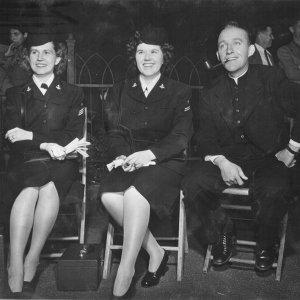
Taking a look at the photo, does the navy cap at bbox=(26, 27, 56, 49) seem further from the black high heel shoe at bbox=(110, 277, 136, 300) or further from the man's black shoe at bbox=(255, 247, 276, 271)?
the man's black shoe at bbox=(255, 247, 276, 271)

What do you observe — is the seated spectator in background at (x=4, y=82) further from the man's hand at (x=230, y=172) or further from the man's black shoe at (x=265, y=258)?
the man's black shoe at (x=265, y=258)

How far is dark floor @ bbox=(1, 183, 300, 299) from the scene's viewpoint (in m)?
2.88

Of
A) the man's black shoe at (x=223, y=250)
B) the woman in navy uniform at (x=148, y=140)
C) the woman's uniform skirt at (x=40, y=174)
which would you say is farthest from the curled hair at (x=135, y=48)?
the man's black shoe at (x=223, y=250)

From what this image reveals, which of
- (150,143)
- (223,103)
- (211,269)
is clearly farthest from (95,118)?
(211,269)

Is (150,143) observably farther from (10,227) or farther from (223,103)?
(10,227)

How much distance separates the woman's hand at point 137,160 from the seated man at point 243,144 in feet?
0.99

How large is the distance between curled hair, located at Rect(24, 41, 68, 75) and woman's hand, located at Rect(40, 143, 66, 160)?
20.8 inches

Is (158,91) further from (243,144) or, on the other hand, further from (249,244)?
(249,244)

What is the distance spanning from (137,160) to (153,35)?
0.87m

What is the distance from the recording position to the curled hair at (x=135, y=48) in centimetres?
312

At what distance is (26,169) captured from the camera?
10.2ft

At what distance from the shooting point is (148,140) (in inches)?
125

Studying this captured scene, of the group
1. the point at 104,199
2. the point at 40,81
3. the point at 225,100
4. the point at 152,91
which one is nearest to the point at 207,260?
the point at 104,199

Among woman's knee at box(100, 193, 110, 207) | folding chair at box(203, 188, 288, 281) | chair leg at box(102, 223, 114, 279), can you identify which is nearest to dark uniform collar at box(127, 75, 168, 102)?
woman's knee at box(100, 193, 110, 207)
